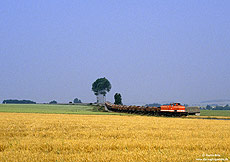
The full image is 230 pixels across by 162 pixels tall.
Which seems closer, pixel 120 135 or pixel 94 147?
pixel 94 147

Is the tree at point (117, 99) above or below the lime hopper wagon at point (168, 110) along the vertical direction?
above

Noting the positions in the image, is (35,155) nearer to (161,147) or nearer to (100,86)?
(161,147)

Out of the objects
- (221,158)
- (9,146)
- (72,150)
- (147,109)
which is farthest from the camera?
(147,109)

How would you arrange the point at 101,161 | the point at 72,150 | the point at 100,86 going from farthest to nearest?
1. the point at 100,86
2. the point at 72,150
3. the point at 101,161

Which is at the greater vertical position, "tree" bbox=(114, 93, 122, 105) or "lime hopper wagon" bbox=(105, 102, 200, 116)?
"tree" bbox=(114, 93, 122, 105)

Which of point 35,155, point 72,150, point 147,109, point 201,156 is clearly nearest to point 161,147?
point 201,156

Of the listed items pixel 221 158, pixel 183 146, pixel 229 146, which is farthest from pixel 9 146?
pixel 229 146

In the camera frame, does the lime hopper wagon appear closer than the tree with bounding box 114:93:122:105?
Yes

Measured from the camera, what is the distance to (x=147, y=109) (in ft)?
199

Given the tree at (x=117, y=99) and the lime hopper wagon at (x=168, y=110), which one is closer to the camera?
the lime hopper wagon at (x=168, y=110)

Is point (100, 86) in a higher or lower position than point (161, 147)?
higher

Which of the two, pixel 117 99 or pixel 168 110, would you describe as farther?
pixel 117 99

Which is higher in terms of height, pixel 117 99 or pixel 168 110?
A: pixel 117 99

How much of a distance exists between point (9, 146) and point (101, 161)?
184 inches
